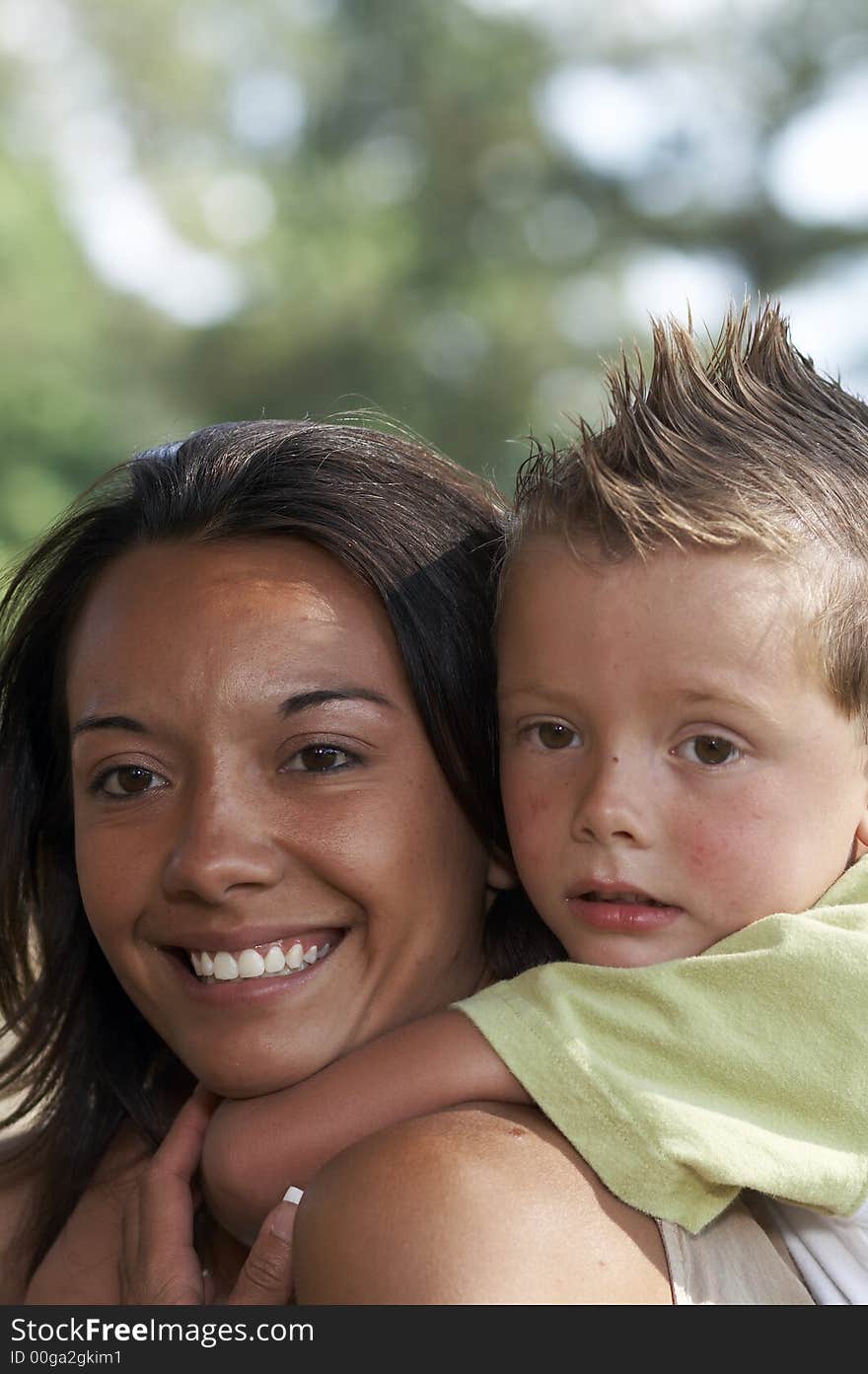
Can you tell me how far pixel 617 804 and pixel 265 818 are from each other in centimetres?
49

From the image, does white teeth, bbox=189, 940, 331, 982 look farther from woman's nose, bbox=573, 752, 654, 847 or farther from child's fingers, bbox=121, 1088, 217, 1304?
woman's nose, bbox=573, 752, 654, 847

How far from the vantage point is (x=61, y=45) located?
1798 centimetres

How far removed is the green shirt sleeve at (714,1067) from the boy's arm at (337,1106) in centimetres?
5

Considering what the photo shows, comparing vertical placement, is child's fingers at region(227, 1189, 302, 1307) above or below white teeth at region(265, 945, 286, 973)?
below

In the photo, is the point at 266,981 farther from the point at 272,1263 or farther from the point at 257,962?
the point at 272,1263

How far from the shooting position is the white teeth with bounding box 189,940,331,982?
2.21m

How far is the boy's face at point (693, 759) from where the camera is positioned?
2004 mm

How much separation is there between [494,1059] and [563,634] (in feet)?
1.82

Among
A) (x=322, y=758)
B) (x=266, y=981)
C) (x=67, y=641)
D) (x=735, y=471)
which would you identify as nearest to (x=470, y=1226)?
(x=266, y=981)

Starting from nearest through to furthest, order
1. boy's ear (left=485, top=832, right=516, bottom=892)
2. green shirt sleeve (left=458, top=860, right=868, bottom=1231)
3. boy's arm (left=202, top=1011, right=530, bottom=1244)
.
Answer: green shirt sleeve (left=458, top=860, right=868, bottom=1231), boy's arm (left=202, top=1011, right=530, bottom=1244), boy's ear (left=485, top=832, right=516, bottom=892)

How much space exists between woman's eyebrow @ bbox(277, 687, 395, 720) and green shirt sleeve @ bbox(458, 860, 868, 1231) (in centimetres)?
48

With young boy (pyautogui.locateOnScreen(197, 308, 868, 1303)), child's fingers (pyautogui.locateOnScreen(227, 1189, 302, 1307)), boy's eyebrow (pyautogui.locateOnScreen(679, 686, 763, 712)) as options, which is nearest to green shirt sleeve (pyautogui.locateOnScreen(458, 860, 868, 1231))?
young boy (pyautogui.locateOnScreen(197, 308, 868, 1303))

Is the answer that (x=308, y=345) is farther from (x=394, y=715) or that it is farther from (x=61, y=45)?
(x=394, y=715)
